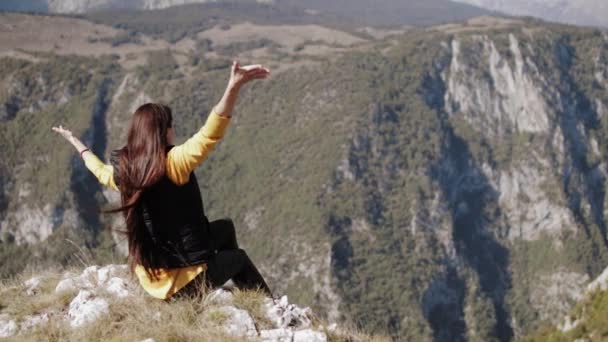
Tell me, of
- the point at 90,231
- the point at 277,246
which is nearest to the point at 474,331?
the point at 277,246

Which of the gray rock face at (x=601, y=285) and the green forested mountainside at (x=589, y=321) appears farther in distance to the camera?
the gray rock face at (x=601, y=285)

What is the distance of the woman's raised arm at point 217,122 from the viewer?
755cm

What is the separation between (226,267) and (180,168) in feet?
6.69

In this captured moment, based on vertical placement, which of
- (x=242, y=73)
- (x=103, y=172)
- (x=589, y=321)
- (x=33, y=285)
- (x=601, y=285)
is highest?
(x=242, y=73)

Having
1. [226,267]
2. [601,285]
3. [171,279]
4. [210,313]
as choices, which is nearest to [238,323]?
[210,313]

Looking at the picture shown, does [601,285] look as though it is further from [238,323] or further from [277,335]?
[238,323]

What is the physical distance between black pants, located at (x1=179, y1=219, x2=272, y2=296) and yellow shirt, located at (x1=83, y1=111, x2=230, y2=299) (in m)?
0.17

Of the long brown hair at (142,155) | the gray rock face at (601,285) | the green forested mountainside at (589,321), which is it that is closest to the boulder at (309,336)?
the long brown hair at (142,155)

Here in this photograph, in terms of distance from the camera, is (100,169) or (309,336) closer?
(309,336)

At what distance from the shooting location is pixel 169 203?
8.73 m

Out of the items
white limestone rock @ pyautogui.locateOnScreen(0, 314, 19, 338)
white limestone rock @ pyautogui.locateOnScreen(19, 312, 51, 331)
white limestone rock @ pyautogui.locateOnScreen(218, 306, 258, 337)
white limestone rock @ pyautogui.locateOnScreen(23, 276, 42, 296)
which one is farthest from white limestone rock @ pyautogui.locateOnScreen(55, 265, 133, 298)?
white limestone rock @ pyautogui.locateOnScreen(218, 306, 258, 337)

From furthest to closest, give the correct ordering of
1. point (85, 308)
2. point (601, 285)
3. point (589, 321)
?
1. point (601, 285)
2. point (589, 321)
3. point (85, 308)

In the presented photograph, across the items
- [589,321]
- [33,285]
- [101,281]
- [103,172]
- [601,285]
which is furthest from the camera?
[601,285]

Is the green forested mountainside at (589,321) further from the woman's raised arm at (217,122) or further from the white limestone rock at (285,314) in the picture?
the woman's raised arm at (217,122)
